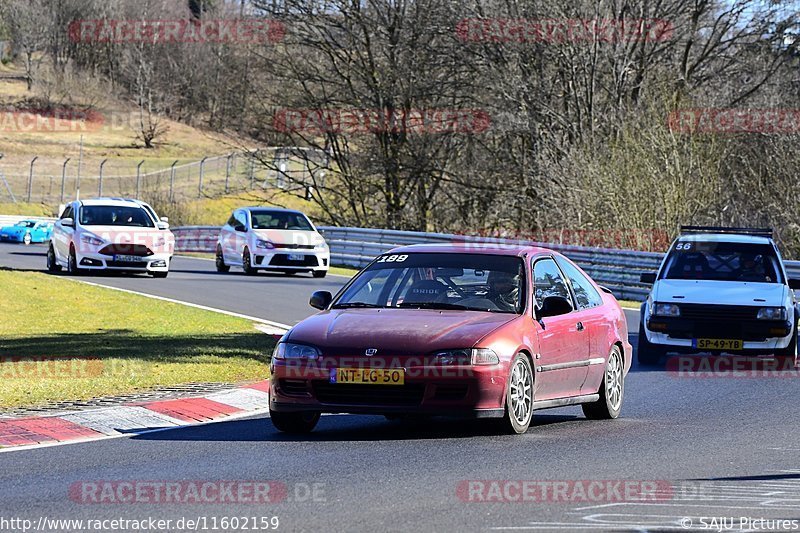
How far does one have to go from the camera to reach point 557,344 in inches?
418

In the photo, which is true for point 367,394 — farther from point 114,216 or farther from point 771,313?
point 114,216

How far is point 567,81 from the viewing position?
38.3 m

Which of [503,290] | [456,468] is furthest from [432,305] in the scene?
[456,468]

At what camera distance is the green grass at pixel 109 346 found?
12961 millimetres

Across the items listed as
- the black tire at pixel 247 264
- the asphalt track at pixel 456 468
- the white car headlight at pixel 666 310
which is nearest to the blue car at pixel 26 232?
the black tire at pixel 247 264

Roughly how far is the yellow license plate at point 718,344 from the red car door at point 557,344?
532 centimetres

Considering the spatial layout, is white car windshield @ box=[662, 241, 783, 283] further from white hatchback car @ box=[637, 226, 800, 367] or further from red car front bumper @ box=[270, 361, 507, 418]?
red car front bumper @ box=[270, 361, 507, 418]

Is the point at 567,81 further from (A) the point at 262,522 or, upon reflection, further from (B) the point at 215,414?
(A) the point at 262,522

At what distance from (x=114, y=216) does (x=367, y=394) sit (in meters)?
19.8

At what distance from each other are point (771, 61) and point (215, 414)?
32383 mm

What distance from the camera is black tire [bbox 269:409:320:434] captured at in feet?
32.8
